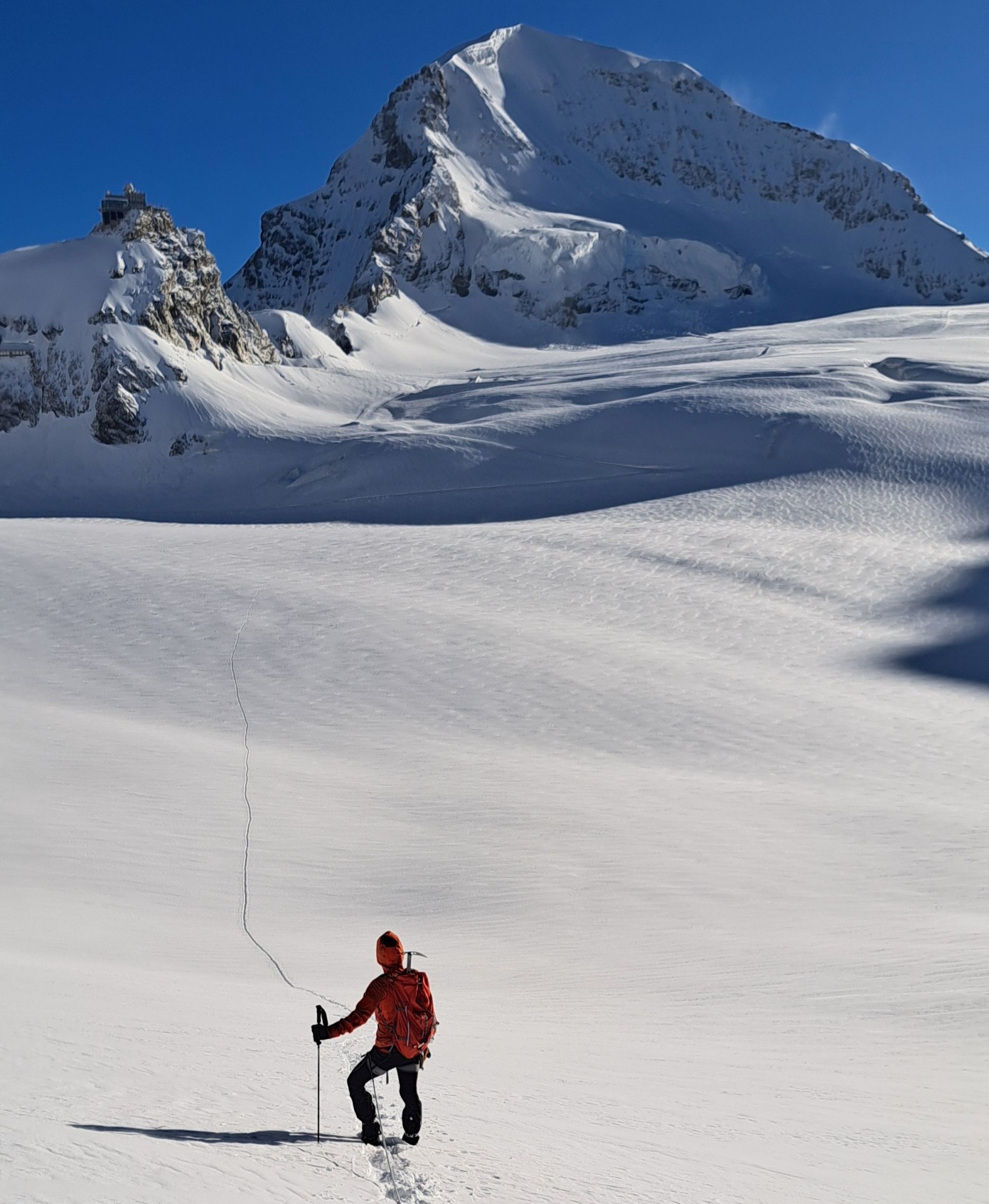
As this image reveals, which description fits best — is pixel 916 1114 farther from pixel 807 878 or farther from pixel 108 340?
pixel 108 340

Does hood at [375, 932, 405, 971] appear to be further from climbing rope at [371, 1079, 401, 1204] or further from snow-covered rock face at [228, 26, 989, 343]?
snow-covered rock face at [228, 26, 989, 343]

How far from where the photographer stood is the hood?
616 centimetres

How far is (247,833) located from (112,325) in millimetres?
59775

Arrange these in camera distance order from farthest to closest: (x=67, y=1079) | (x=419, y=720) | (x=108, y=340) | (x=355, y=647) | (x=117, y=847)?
(x=108, y=340), (x=355, y=647), (x=419, y=720), (x=117, y=847), (x=67, y=1079)

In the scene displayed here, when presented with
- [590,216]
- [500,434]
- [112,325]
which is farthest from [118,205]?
[590,216]

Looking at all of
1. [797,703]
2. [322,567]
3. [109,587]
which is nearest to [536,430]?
[322,567]

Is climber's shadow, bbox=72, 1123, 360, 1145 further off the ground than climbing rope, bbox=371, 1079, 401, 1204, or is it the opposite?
climber's shadow, bbox=72, 1123, 360, 1145

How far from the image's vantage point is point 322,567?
33.5 m

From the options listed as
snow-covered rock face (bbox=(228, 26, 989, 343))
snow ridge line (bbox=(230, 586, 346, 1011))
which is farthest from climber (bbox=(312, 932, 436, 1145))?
snow-covered rock face (bbox=(228, 26, 989, 343))

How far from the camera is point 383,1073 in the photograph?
630 centimetres

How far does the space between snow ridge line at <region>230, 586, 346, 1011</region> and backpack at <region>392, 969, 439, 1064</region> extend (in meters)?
3.87

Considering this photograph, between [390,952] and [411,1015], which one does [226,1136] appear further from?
[390,952]

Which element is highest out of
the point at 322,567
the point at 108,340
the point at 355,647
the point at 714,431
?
the point at 108,340

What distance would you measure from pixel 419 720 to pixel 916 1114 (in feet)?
46.3
